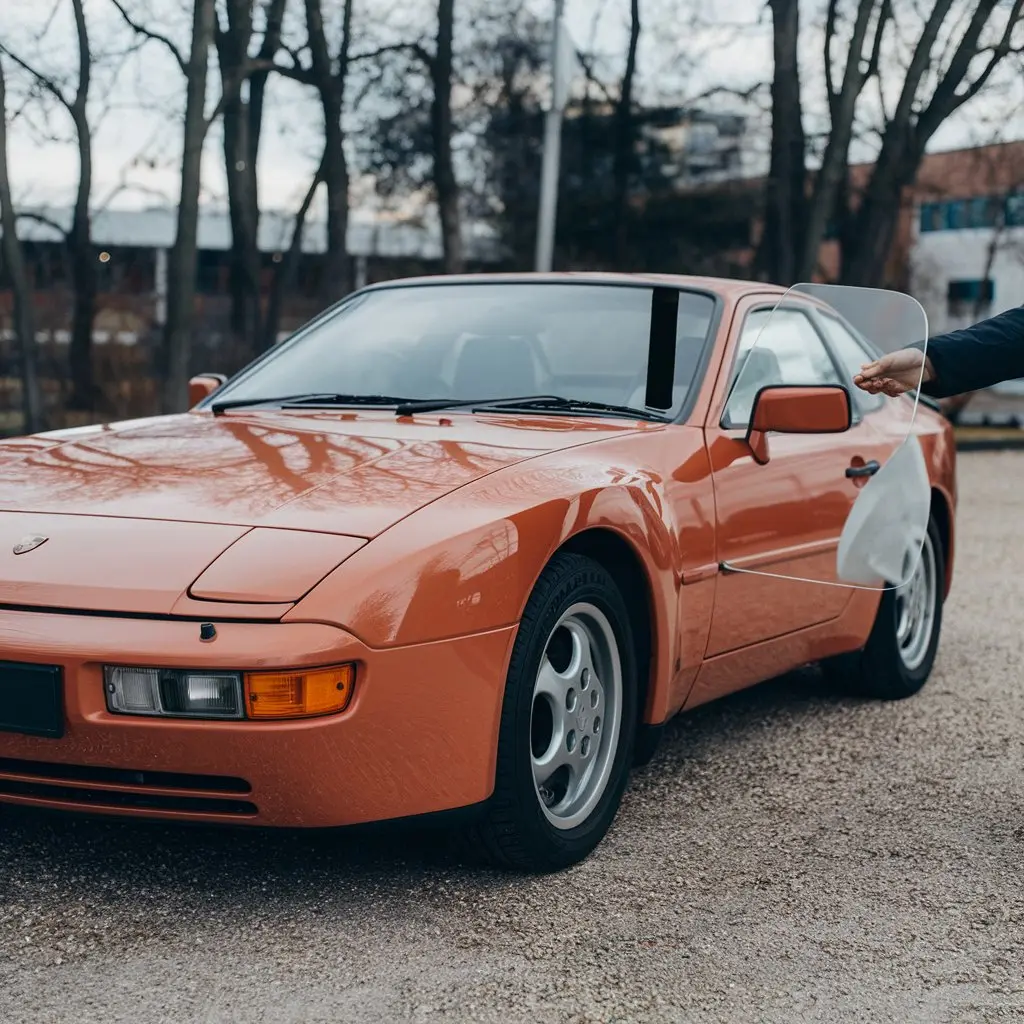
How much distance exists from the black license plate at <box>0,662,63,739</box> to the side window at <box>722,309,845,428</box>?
6.90 feet

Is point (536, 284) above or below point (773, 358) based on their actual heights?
above

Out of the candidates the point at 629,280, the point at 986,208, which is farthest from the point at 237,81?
the point at 986,208

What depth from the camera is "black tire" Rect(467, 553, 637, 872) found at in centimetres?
312

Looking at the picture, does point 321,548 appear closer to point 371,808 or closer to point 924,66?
point 371,808

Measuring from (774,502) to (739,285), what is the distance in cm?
83

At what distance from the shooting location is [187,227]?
13.9 m

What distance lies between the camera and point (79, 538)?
9.98 feet

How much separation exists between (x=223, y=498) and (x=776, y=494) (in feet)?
5.87

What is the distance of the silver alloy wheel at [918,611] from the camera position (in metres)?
5.39

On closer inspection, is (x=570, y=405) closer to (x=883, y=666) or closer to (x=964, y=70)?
(x=883, y=666)

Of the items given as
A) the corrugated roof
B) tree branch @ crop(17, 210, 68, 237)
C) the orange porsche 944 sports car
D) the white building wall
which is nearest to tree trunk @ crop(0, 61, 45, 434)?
the corrugated roof

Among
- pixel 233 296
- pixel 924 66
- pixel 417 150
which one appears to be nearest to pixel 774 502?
pixel 924 66

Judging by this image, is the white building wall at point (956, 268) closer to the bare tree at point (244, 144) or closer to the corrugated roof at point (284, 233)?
the corrugated roof at point (284, 233)

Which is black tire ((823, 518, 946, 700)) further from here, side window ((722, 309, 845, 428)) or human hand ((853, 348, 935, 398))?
human hand ((853, 348, 935, 398))
